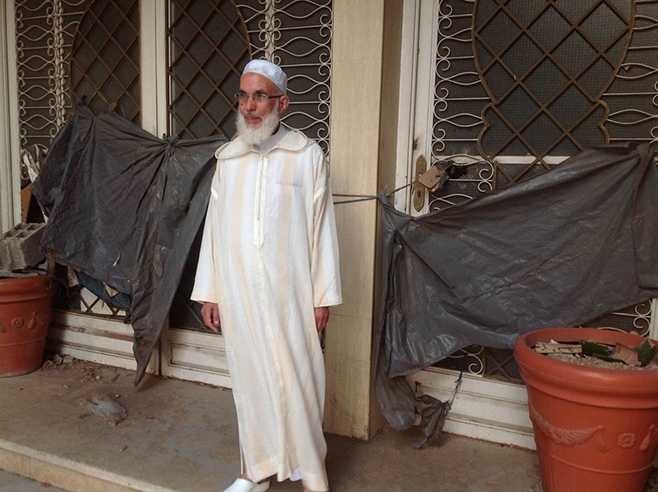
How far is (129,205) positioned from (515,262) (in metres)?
2.41

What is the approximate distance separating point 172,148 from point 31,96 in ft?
5.23

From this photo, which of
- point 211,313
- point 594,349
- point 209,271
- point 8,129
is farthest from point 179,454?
point 8,129

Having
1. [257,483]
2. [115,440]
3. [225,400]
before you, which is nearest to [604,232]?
[257,483]

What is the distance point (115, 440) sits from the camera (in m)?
3.10

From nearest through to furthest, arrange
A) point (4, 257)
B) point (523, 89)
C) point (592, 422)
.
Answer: point (592, 422)
point (523, 89)
point (4, 257)

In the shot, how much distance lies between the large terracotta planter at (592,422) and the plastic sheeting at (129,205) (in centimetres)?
212

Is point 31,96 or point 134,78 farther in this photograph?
point 31,96

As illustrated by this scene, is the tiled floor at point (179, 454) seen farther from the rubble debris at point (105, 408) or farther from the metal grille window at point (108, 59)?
the metal grille window at point (108, 59)

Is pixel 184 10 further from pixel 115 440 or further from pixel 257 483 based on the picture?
pixel 257 483

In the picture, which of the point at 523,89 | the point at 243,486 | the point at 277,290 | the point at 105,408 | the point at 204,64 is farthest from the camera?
the point at 204,64

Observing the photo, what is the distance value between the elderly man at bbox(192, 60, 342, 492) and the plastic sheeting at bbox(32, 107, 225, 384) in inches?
42.4

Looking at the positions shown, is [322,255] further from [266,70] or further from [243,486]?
[243,486]

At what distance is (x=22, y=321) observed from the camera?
13.0 ft

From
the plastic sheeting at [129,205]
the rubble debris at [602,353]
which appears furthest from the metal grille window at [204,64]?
the rubble debris at [602,353]
